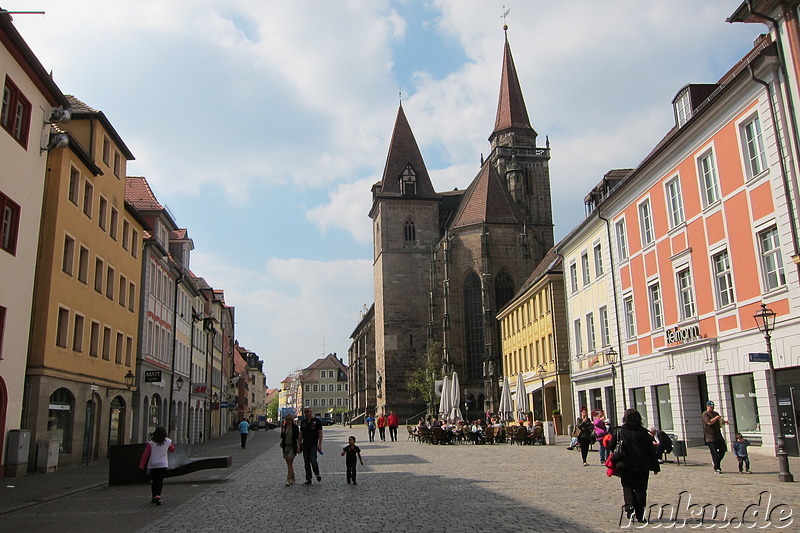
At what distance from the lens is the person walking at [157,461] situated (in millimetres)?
13039

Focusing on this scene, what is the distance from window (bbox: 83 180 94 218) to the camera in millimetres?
24420

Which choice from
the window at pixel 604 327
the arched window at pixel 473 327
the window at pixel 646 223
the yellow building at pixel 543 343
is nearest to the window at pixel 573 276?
the yellow building at pixel 543 343

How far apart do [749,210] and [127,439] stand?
2532 cm

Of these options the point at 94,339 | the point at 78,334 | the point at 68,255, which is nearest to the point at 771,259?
the point at 68,255

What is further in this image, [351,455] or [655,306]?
[655,306]

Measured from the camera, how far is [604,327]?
3095 centimetres

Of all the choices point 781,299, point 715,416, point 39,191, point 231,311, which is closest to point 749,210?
point 781,299

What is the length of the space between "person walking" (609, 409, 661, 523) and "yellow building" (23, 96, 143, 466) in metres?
17.3

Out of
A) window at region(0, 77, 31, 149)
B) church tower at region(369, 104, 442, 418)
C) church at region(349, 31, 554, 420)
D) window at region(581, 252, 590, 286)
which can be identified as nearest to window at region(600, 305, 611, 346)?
window at region(581, 252, 590, 286)

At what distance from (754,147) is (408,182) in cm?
6266

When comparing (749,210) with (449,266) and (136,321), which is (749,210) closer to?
(136,321)

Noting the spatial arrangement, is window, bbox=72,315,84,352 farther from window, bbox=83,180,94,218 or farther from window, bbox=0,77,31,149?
window, bbox=0,77,31,149

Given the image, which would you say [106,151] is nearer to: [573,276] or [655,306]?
[655,306]

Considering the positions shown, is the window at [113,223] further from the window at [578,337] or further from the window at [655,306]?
the window at [578,337]
